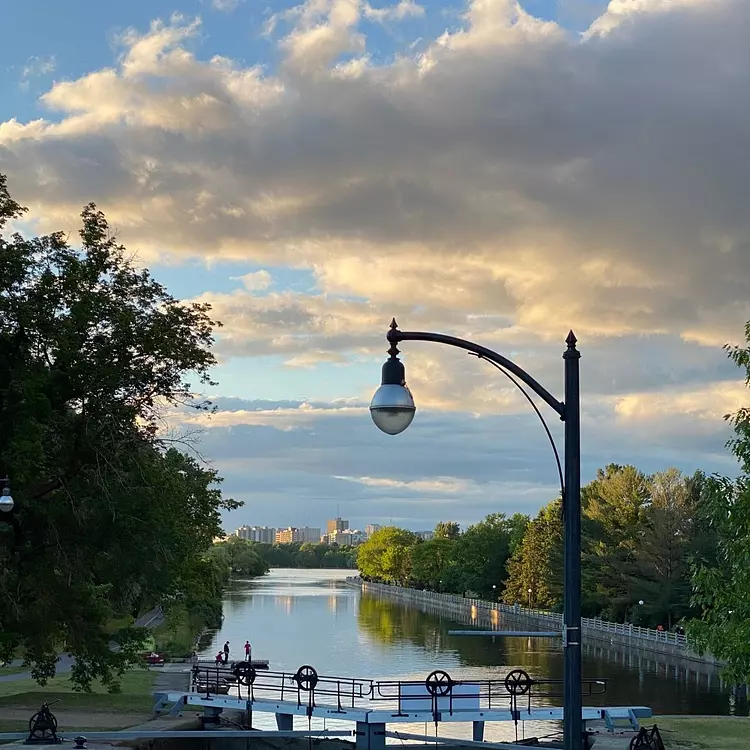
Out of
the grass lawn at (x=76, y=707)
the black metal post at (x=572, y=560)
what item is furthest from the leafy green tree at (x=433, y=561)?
the black metal post at (x=572, y=560)

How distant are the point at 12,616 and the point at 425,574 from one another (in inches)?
5365

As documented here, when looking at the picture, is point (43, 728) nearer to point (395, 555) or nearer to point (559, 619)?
point (559, 619)

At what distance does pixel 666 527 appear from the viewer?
3115 inches

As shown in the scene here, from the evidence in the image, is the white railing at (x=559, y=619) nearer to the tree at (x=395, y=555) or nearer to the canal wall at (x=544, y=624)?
the canal wall at (x=544, y=624)

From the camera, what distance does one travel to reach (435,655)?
73.3 m

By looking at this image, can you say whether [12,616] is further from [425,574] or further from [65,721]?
[425,574]

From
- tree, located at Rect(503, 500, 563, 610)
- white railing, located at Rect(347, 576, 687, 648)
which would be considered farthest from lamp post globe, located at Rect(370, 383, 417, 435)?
tree, located at Rect(503, 500, 563, 610)

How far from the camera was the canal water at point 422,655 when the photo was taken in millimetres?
50062

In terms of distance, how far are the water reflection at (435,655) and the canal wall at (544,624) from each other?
69cm

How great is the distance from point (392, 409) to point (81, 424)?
70.5 ft

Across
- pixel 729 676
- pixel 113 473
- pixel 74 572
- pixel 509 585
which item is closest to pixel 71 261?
pixel 113 473

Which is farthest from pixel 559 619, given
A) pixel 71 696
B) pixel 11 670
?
pixel 71 696

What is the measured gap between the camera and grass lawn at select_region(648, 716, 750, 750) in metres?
26.6

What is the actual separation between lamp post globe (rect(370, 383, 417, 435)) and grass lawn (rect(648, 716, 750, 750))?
2158 centimetres
